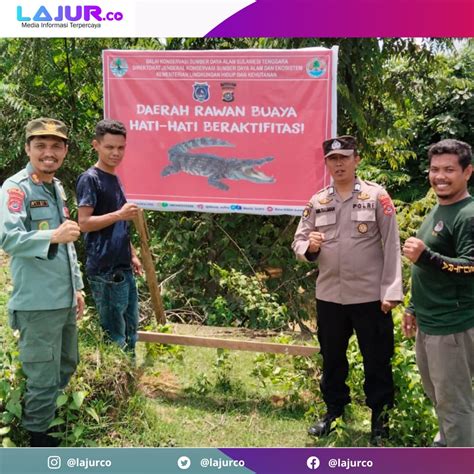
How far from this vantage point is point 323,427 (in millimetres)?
3469

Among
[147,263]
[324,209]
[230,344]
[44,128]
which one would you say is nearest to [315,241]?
[324,209]

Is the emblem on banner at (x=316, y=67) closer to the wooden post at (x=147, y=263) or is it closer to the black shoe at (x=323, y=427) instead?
the wooden post at (x=147, y=263)

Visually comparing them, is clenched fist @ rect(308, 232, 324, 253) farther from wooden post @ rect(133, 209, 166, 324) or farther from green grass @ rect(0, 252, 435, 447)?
wooden post @ rect(133, 209, 166, 324)

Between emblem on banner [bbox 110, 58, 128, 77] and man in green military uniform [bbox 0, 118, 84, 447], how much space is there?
1363 millimetres

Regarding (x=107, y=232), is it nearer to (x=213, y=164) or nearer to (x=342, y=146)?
(x=213, y=164)

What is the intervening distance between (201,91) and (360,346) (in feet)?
6.72

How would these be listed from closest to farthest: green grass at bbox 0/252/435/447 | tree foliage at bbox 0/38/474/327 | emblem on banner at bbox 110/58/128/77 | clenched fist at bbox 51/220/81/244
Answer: clenched fist at bbox 51/220/81/244 < green grass at bbox 0/252/435/447 < emblem on banner at bbox 110/58/128/77 < tree foliage at bbox 0/38/474/327

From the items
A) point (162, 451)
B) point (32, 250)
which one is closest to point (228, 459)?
point (162, 451)

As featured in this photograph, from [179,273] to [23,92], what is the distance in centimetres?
252

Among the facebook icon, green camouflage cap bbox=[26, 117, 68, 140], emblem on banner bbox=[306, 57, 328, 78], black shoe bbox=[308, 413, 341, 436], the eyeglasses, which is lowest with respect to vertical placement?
black shoe bbox=[308, 413, 341, 436]

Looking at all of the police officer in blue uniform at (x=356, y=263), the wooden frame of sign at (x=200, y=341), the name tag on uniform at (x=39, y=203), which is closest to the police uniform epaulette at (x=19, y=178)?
the name tag on uniform at (x=39, y=203)

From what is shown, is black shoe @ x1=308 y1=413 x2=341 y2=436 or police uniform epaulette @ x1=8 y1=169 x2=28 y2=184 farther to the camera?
black shoe @ x1=308 y1=413 x2=341 y2=436

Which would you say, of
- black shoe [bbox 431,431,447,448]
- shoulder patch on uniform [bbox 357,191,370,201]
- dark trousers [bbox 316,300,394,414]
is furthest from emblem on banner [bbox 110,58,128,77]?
black shoe [bbox 431,431,447,448]

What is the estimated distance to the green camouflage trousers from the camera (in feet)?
9.71
